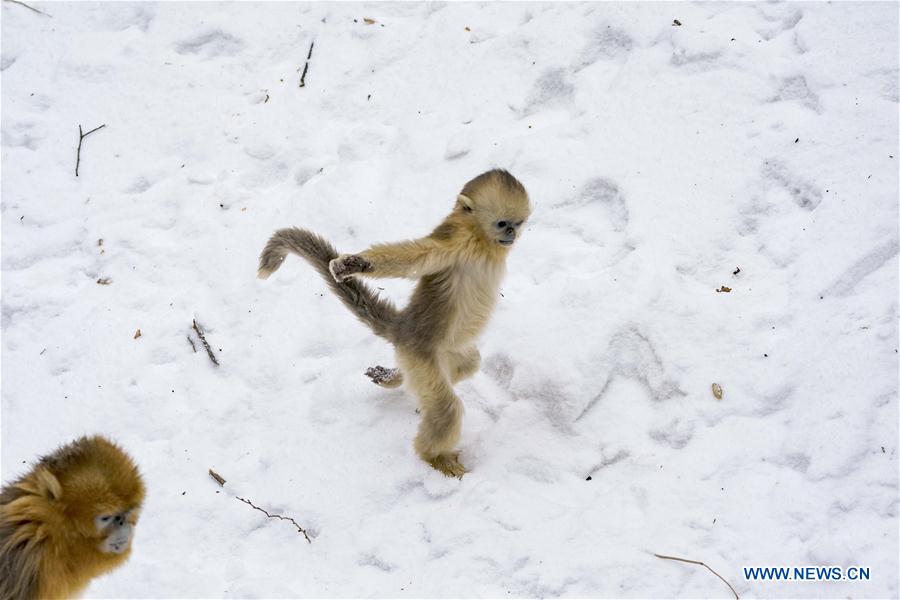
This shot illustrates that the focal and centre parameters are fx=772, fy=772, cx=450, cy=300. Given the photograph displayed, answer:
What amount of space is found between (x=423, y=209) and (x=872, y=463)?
3.75m

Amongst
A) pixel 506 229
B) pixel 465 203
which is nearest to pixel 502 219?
pixel 506 229

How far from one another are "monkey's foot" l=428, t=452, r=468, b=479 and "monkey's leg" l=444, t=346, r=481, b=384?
0.52 meters

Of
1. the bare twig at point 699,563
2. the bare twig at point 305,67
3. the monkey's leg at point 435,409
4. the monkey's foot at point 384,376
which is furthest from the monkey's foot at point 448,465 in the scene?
the bare twig at point 305,67

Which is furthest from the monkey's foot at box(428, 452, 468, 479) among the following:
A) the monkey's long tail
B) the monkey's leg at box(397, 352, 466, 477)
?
the monkey's long tail

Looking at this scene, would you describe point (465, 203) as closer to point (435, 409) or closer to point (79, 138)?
point (435, 409)

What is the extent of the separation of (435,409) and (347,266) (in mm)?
1105

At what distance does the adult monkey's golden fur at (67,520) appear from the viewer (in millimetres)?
3455

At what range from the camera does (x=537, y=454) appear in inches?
199

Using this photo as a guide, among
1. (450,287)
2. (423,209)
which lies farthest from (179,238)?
(450,287)

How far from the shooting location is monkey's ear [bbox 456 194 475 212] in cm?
489

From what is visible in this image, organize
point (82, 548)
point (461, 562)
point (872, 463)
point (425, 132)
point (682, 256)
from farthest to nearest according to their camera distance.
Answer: point (425, 132) → point (682, 256) → point (461, 562) → point (872, 463) → point (82, 548)

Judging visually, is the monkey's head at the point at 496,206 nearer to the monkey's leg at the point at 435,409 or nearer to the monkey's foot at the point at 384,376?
the monkey's leg at the point at 435,409

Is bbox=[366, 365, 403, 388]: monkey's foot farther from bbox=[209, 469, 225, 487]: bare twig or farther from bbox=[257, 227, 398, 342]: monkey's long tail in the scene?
bbox=[209, 469, 225, 487]: bare twig

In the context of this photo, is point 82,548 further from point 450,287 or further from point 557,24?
point 557,24
